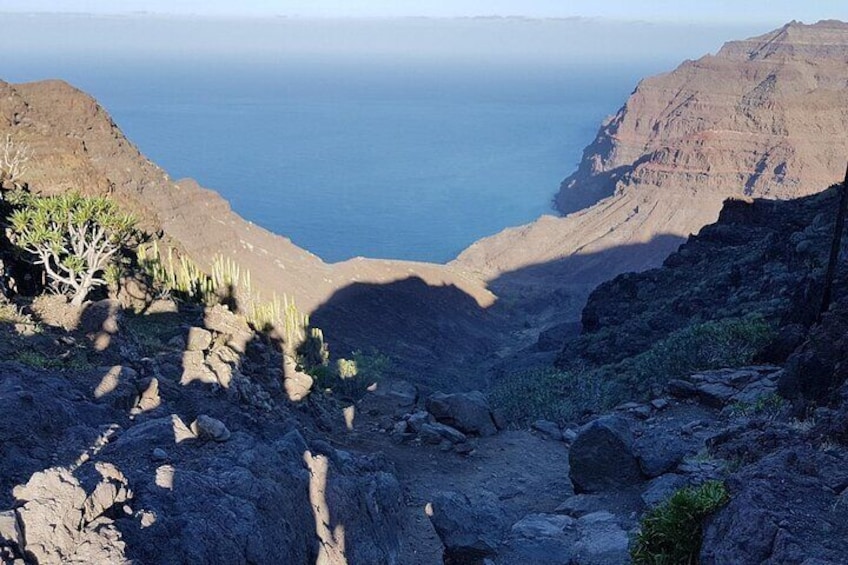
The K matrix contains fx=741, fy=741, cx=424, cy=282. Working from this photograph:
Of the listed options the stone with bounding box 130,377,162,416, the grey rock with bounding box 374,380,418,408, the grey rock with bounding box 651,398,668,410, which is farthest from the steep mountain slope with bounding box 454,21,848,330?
the stone with bounding box 130,377,162,416

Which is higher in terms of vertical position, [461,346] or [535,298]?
[535,298]

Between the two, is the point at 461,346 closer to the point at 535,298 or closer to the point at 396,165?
the point at 535,298

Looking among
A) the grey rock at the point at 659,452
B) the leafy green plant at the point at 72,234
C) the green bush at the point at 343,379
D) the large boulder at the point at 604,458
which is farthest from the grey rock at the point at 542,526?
the leafy green plant at the point at 72,234

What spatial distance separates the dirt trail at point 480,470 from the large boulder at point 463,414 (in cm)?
30

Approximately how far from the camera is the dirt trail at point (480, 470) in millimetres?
14094

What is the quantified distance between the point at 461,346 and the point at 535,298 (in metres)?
17.0


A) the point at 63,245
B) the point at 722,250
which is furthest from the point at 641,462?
the point at 722,250

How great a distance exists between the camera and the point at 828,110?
84.2 meters

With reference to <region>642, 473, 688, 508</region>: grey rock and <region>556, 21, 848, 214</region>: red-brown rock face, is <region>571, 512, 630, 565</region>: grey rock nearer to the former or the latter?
<region>642, 473, 688, 508</region>: grey rock

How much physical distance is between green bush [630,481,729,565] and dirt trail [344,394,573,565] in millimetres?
5084

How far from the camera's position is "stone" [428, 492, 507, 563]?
10852mm

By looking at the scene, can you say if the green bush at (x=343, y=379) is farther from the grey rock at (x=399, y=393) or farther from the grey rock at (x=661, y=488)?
the grey rock at (x=661, y=488)

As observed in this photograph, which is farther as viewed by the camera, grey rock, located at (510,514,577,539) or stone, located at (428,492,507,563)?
grey rock, located at (510,514,577,539)

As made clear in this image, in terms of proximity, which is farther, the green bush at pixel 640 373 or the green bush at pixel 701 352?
the green bush at pixel 640 373
